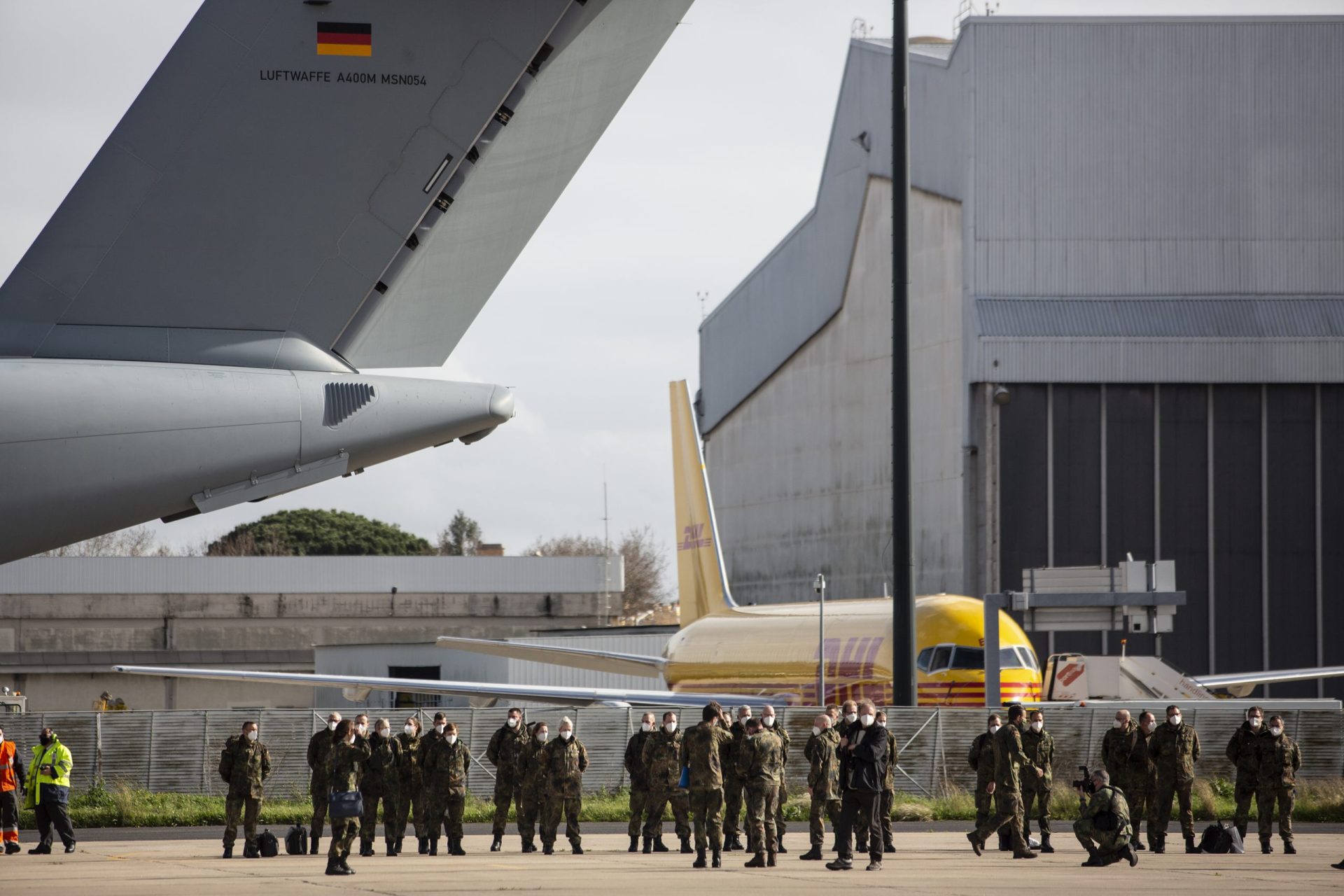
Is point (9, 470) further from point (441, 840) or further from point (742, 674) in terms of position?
point (742, 674)

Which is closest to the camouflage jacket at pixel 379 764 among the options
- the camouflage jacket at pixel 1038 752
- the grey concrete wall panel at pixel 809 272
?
the camouflage jacket at pixel 1038 752

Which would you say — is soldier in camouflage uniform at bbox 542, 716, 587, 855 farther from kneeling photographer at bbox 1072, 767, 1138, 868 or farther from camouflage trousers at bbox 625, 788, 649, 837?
kneeling photographer at bbox 1072, 767, 1138, 868

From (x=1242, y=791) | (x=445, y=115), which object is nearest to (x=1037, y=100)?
(x=1242, y=791)

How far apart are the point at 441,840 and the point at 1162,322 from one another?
96.4ft

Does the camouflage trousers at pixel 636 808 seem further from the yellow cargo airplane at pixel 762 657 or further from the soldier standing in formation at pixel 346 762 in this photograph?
the yellow cargo airplane at pixel 762 657

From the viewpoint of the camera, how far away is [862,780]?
47.2 ft

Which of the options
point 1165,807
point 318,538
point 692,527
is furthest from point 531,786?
point 318,538

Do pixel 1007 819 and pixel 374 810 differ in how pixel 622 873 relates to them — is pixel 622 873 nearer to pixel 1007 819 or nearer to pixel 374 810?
pixel 374 810

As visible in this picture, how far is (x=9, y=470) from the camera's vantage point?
7.26 m

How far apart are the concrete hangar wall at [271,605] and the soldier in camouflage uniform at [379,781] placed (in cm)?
3927

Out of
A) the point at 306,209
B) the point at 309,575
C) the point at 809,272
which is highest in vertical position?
the point at 809,272

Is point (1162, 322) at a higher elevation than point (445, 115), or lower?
higher

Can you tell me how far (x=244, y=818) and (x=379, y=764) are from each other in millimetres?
1551

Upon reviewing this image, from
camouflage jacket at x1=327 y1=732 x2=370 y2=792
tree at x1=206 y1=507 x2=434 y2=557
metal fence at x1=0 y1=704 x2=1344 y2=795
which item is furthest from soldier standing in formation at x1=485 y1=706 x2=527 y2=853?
tree at x1=206 y1=507 x2=434 y2=557
